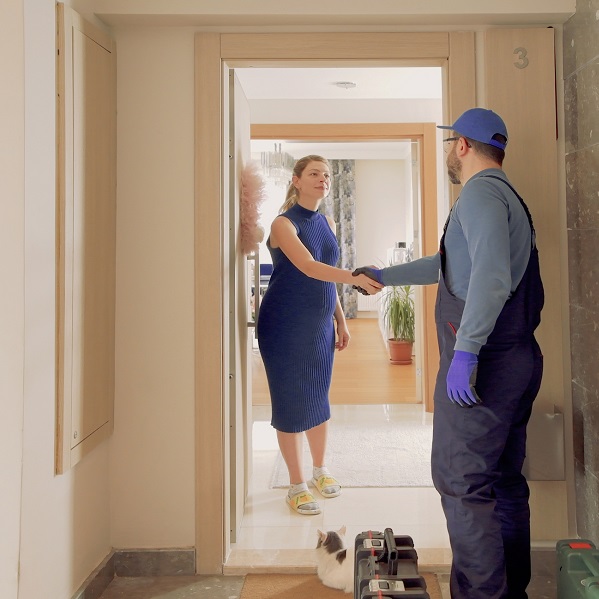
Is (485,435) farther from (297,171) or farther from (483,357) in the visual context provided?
(297,171)

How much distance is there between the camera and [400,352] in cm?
698

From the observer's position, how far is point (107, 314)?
2365mm

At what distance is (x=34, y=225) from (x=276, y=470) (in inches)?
87.4

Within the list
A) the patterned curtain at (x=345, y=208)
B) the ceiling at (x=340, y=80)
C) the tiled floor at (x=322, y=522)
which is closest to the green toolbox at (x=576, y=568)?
the tiled floor at (x=322, y=522)

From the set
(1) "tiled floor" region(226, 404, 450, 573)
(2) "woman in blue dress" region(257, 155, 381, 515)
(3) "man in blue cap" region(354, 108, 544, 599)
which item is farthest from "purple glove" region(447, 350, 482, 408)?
(2) "woman in blue dress" region(257, 155, 381, 515)

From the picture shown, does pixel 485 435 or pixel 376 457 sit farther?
pixel 376 457

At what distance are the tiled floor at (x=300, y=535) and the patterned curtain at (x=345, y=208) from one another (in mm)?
7254

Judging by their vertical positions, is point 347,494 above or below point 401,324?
below

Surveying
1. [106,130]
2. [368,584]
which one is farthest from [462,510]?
[106,130]

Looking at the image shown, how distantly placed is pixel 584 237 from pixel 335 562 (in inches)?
55.6

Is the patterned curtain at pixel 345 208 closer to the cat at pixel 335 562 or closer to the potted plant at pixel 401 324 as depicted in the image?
the potted plant at pixel 401 324

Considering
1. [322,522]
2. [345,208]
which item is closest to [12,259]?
[322,522]

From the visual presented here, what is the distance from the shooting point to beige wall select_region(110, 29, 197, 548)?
244 centimetres

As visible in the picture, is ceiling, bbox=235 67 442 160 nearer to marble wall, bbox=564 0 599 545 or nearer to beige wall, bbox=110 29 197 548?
beige wall, bbox=110 29 197 548
